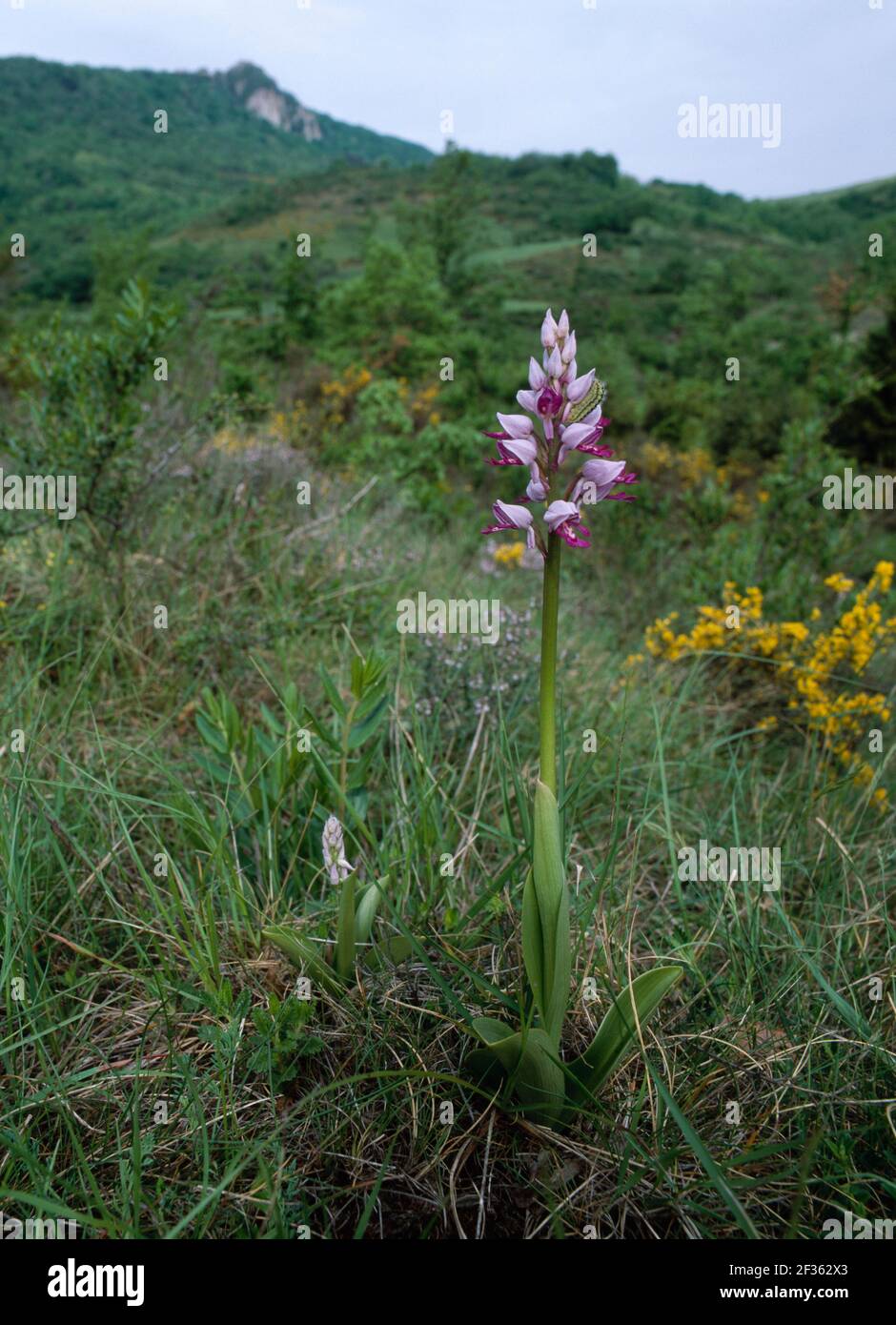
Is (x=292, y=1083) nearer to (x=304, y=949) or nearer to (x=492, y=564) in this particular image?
(x=304, y=949)

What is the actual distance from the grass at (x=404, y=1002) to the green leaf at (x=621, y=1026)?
0.21ft

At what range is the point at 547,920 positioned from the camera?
1.22 metres

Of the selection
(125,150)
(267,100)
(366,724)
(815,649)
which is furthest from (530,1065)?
(267,100)

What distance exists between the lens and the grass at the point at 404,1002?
129 cm

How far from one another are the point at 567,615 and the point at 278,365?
34.1ft

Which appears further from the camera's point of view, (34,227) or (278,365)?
(34,227)

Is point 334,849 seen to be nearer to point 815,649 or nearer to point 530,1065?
point 530,1065

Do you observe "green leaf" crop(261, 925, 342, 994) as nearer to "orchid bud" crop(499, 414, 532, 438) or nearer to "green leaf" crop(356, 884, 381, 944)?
"green leaf" crop(356, 884, 381, 944)

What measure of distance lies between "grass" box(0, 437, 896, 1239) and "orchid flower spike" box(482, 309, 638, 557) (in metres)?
0.66

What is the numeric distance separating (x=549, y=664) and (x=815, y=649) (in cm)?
307

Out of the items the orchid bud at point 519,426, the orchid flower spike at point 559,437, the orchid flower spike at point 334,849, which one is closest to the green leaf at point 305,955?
the orchid flower spike at point 334,849

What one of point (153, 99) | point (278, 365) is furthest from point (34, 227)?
point (153, 99)

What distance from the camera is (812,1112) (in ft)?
4.86

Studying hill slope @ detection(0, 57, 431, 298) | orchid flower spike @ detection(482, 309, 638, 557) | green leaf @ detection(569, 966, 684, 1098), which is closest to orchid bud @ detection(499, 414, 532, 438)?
orchid flower spike @ detection(482, 309, 638, 557)
